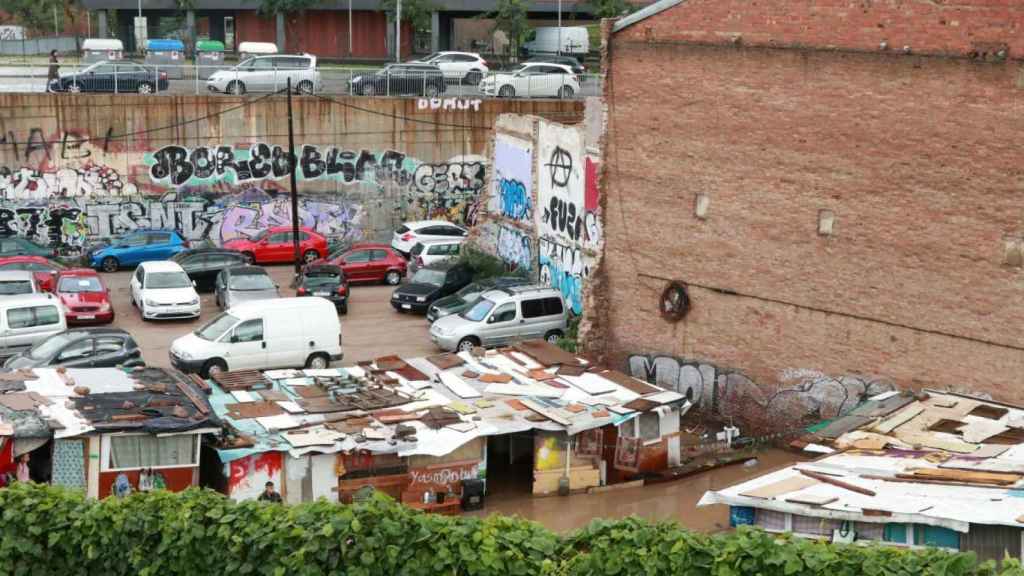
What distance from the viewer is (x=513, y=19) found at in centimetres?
6228

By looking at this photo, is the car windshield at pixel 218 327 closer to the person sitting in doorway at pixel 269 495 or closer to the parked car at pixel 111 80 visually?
the person sitting in doorway at pixel 269 495

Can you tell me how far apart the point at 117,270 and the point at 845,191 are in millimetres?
21736

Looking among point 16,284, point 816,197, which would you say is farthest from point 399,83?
point 816,197

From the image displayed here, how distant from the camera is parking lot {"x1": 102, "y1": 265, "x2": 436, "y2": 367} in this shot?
3156 cm

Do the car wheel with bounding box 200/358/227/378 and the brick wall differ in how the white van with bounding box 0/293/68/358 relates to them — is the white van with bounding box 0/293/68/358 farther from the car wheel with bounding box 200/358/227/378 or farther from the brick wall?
the brick wall

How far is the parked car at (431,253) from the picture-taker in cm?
3912

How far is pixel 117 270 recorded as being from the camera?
39.1 m

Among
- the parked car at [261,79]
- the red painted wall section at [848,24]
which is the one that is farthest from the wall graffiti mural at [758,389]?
the parked car at [261,79]

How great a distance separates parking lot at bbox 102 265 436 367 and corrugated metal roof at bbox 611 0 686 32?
27.6ft

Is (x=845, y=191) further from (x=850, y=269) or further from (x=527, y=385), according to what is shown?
(x=527, y=385)

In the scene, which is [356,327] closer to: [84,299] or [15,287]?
[84,299]

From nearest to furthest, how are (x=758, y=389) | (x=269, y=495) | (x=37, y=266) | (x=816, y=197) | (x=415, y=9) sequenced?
(x=269, y=495) < (x=816, y=197) < (x=758, y=389) < (x=37, y=266) < (x=415, y=9)

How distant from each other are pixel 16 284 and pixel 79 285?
1.50 metres

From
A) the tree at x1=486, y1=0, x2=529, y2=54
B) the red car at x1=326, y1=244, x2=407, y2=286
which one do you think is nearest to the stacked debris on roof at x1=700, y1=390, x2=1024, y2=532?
the red car at x1=326, y1=244, x2=407, y2=286
